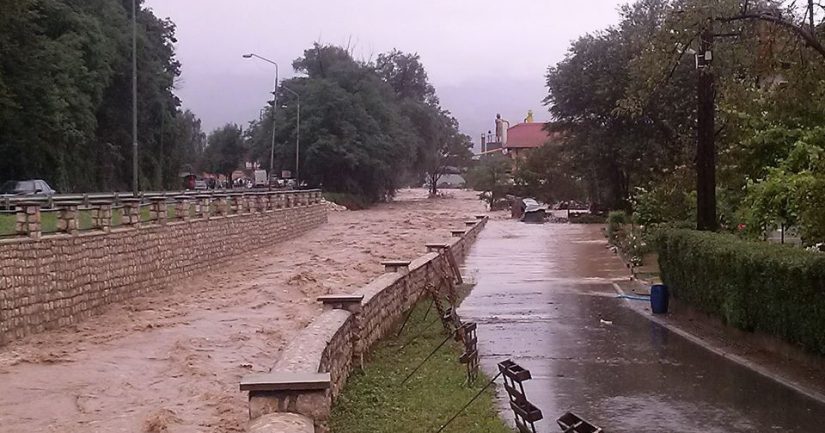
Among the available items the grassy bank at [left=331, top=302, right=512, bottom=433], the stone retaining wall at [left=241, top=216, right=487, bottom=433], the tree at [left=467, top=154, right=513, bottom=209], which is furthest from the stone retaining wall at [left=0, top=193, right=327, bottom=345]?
the tree at [left=467, top=154, right=513, bottom=209]

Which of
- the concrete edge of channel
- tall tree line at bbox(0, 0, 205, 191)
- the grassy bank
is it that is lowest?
the concrete edge of channel

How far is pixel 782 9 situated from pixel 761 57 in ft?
2.62

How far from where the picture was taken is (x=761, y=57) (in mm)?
13188

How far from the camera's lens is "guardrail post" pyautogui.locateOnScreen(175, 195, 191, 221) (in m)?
28.0

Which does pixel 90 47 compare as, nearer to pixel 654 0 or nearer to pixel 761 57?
pixel 654 0

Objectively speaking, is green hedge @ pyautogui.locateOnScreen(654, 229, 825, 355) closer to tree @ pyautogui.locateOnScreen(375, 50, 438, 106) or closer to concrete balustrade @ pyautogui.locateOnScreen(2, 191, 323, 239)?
concrete balustrade @ pyautogui.locateOnScreen(2, 191, 323, 239)

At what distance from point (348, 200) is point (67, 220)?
191 feet

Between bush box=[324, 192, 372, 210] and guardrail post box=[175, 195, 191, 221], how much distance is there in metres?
45.3

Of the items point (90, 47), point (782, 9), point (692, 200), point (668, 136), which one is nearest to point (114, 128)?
point (90, 47)

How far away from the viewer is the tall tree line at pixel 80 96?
4188 centimetres

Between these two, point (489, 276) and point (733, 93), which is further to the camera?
point (489, 276)

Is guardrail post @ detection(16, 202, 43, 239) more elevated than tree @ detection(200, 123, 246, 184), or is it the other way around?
tree @ detection(200, 123, 246, 184)

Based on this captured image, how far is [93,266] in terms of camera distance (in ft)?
66.8

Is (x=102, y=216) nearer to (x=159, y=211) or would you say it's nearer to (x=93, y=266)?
(x=93, y=266)
